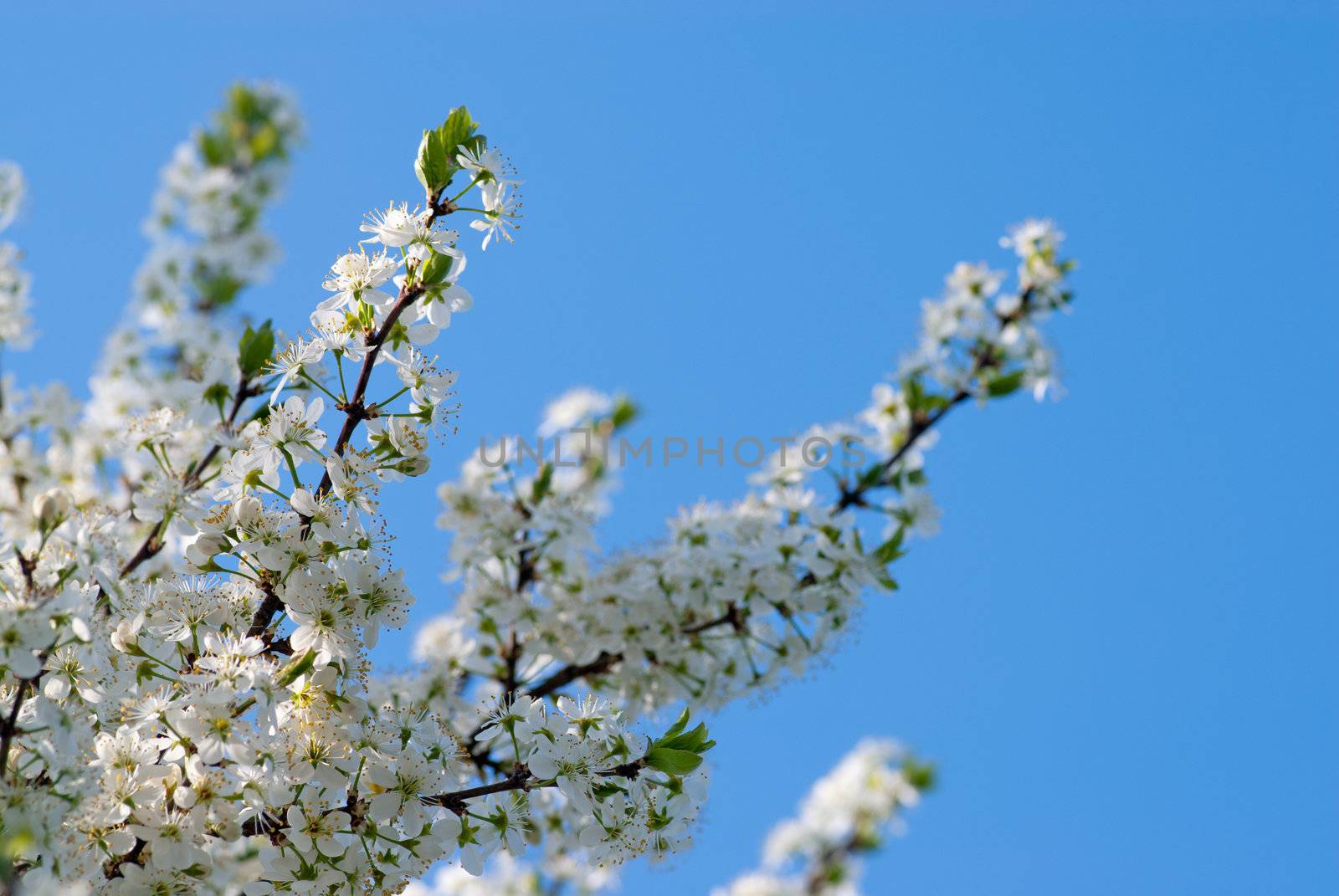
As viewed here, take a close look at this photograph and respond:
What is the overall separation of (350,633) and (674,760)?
30.9 inches

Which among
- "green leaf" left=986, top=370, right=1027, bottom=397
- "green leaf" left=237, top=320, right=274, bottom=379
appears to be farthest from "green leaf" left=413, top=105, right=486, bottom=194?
"green leaf" left=986, top=370, right=1027, bottom=397

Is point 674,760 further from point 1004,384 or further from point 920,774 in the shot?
point 920,774

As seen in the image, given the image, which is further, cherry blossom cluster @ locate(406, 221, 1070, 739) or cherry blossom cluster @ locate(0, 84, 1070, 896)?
cherry blossom cluster @ locate(406, 221, 1070, 739)

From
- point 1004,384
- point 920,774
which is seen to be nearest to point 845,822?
point 920,774

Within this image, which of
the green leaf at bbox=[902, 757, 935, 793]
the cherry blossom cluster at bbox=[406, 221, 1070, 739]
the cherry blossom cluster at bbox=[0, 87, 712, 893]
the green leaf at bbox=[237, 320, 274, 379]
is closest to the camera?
the cherry blossom cluster at bbox=[0, 87, 712, 893]

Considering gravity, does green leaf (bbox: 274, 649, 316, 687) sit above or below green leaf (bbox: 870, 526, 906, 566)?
below

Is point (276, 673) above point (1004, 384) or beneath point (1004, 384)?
beneath

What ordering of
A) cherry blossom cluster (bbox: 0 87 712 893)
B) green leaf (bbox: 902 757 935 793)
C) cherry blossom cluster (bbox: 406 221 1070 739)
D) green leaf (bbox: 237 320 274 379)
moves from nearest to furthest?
cherry blossom cluster (bbox: 0 87 712 893) < green leaf (bbox: 237 320 274 379) < cherry blossom cluster (bbox: 406 221 1070 739) < green leaf (bbox: 902 757 935 793)

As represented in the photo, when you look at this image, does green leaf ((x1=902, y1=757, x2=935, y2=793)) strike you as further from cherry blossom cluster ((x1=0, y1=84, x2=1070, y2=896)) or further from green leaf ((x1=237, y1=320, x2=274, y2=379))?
green leaf ((x1=237, y1=320, x2=274, y2=379))

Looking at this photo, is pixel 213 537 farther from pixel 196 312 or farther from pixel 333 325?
pixel 196 312

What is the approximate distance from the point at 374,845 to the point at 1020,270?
3564 mm

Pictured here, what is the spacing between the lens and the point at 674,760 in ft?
7.98

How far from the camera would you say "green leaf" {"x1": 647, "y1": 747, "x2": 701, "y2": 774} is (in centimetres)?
243

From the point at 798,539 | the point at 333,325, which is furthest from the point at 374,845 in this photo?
the point at 798,539
